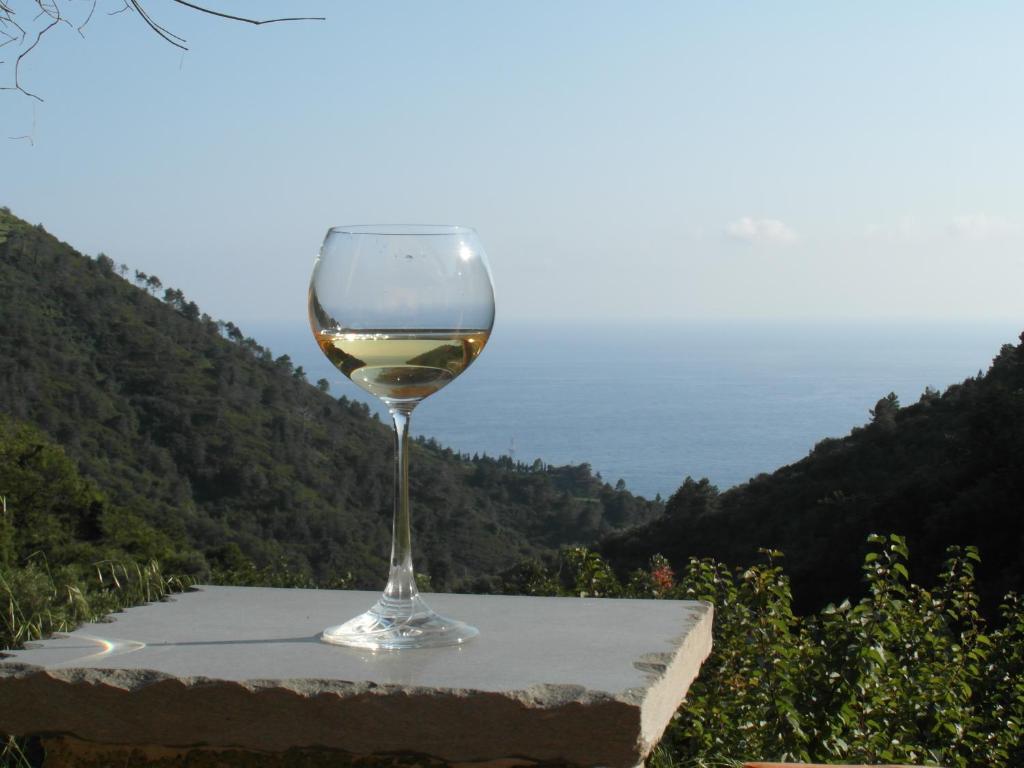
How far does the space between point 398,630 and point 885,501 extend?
35.5 ft

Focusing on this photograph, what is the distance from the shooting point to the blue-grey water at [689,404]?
1024 inches

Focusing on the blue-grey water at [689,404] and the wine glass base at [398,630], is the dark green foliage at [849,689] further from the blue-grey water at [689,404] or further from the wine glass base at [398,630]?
the blue-grey water at [689,404]

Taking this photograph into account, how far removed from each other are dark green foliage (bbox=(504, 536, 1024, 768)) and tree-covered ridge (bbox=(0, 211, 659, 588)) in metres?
15.9

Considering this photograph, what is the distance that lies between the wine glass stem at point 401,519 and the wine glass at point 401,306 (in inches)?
1.2

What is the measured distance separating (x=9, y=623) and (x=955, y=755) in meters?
3.19

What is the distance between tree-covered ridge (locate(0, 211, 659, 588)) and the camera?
917 inches

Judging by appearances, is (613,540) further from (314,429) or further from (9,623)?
(314,429)

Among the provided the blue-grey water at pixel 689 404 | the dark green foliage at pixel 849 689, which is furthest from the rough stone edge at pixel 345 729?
the blue-grey water at pixel 689 404

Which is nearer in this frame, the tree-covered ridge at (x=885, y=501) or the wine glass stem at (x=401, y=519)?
the wine glass stem at (x=401, y=519)

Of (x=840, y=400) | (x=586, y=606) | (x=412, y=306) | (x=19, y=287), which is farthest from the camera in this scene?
(x=840, y=400)

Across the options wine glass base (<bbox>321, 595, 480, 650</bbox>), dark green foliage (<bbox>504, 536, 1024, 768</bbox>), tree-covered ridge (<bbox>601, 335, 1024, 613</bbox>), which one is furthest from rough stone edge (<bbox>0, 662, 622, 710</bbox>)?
tree-covered ridge (<bbox>601, 335, 1024, 613</bbox>)

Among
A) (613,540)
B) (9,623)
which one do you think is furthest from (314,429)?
(9,623)

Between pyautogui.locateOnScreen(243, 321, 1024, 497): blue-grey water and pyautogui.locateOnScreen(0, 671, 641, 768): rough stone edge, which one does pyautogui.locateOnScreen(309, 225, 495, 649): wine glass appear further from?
pyautogui.locateOnScreen(243, 321, 1024, 497): blue-grey water

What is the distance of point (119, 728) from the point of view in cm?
186
